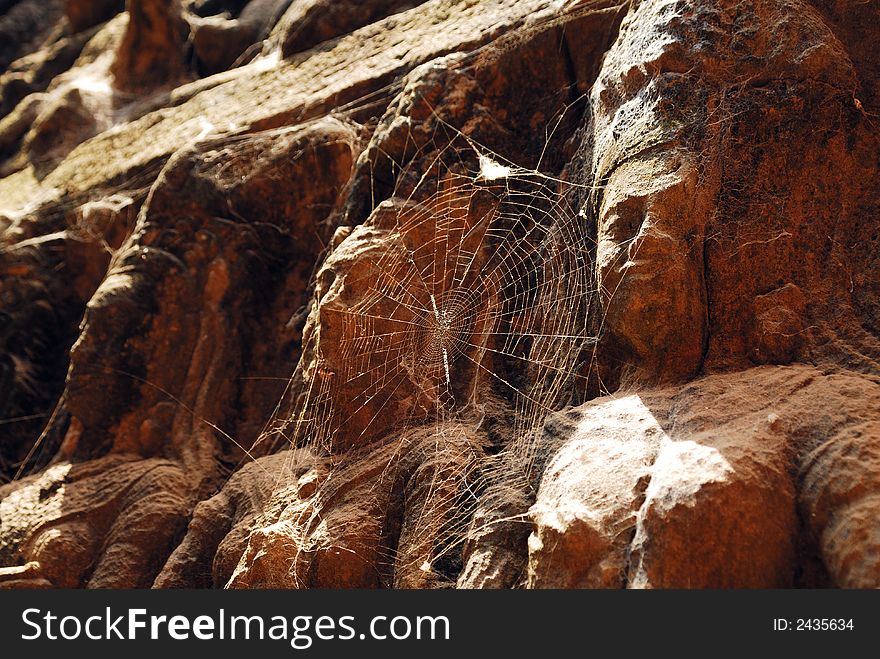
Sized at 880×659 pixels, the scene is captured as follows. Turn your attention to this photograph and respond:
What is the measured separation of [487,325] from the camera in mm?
3660

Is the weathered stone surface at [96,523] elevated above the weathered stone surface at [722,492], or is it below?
below

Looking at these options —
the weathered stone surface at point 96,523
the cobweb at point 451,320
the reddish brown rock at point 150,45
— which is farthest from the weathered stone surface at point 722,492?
the reddish brown rock at point 150,45

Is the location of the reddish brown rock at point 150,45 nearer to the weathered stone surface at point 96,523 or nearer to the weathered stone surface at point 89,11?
the weathered stone surface at point 89,11

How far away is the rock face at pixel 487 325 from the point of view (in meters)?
2.44

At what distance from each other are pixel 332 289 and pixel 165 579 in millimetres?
1556

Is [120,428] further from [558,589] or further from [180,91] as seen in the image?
[180,91]

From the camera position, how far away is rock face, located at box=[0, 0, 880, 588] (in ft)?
8.02

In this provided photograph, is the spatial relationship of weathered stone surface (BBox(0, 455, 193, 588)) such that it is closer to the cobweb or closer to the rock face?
the rock face

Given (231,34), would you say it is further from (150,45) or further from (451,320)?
(451,320)

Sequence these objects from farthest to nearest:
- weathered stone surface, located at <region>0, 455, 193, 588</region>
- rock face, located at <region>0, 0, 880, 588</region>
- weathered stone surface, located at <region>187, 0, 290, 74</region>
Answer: weathered stone surface, located at <region>187, 0, 290, 74</region>, weathered stone surface, located at <region>0, 455, 193, 588</region>, rock face, located at <region>0, 0, 880, 588</region>

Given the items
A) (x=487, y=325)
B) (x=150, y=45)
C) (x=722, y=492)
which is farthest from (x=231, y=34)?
(x=722, y=492)

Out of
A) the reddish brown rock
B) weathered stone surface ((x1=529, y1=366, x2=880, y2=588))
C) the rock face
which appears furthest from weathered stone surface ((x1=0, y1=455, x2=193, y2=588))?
the reddish brown rock

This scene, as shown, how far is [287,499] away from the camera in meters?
3.56

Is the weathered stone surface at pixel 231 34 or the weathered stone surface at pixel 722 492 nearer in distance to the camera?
the weathered stone surface at pixel 722 492
